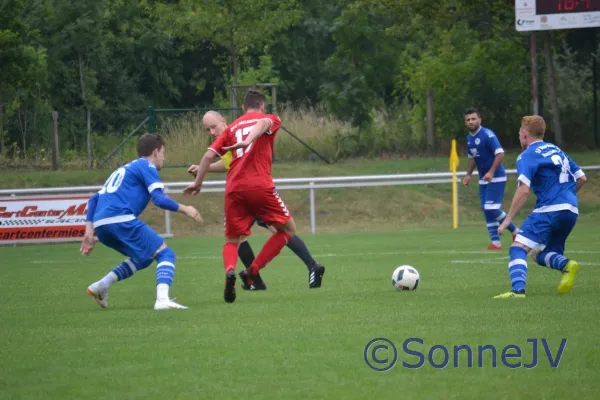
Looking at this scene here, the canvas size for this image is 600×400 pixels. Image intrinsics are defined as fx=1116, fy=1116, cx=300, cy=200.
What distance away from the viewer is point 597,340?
7262mm

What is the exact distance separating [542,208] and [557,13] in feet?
49.9

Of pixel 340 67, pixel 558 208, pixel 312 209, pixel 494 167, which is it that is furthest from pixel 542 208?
pixel 340 67

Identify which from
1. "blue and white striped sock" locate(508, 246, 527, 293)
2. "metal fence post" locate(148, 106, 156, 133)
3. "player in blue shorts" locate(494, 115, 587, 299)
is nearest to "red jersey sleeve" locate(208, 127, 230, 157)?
"player in blue shorts" locate(494, 115, 587, 299)

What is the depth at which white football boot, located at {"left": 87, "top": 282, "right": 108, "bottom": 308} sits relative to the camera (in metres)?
9.94

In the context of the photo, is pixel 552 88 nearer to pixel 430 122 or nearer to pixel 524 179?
pixel 430 122

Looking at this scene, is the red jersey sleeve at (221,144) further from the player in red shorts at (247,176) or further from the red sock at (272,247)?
the red sock at (272,247)

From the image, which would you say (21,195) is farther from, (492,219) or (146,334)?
(146,334)

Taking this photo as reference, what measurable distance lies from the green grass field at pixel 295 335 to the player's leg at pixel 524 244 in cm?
27

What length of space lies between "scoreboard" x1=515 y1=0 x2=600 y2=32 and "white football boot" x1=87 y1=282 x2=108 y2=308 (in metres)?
15.9

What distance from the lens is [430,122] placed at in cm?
3077

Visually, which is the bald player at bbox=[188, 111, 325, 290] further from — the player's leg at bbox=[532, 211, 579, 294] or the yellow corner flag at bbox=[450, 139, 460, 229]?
the yellow corner flag at bbox=[450, 139, 460, 229]

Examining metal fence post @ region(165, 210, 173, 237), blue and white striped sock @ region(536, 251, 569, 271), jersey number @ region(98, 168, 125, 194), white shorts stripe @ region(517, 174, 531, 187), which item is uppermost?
jersey number @ region(98, 168, 125, 194)

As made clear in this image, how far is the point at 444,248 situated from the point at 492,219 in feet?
3.42

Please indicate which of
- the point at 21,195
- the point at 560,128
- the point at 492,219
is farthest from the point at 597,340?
the point at 560,128
